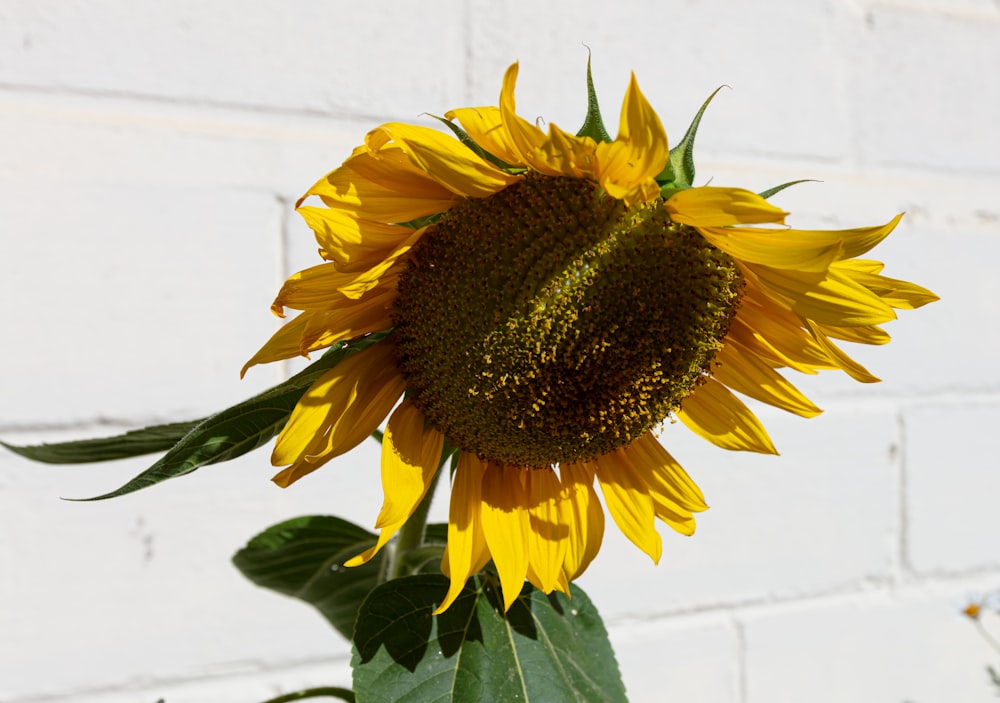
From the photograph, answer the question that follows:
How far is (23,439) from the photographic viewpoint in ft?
2.42

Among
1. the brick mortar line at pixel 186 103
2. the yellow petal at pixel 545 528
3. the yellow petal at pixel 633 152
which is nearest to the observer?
the yellow petal at pixel 633 152

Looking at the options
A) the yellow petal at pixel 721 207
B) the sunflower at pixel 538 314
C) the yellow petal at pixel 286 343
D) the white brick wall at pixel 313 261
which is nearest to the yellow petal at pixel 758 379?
the sunflower at pixel 538 314

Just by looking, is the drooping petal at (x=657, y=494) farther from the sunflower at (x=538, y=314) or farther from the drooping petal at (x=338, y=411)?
the drooping petal at (x=338, y=411)

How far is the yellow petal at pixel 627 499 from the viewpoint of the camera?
0.43 meters

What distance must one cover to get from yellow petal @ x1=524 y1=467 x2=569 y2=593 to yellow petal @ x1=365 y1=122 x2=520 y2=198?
0.52ft

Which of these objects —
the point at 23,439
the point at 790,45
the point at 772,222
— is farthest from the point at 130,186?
the point at 790,45

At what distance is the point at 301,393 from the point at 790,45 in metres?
0.87

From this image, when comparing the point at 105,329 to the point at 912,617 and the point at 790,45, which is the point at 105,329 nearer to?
the point at 790,45

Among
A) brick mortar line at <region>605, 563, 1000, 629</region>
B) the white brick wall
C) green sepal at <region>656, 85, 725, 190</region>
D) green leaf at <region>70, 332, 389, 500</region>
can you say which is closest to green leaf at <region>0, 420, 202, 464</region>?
green leaf at <region>70, 332, 389, 500</region>

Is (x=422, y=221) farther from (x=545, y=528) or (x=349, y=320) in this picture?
(x=545, y=528)

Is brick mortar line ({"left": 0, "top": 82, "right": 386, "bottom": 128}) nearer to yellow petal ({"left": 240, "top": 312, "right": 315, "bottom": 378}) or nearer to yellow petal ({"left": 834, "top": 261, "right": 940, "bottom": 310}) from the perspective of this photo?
yellow petal ({"left": 240, "top": 312, "right": 315, "bottom": 378})

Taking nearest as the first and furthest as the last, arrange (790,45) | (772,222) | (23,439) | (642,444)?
(772,222) → (642,444) → (23,439) → (790,45)

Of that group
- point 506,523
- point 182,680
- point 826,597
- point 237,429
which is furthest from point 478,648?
point 826,597

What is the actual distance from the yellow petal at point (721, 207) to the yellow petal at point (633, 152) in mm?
14
